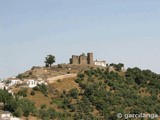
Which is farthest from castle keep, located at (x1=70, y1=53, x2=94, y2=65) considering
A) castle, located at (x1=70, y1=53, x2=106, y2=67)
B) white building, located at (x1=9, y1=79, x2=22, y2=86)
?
white building, located at (x1=9, y1=79, x2=22, y2=86)

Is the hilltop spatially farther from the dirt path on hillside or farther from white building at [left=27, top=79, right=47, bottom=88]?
white building at [left=27, top=79, right=47, bottom=88]

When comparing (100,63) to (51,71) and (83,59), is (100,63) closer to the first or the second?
(83,59)

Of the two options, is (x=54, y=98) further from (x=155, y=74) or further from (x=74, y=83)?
(x=155, y=74)

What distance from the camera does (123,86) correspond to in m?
90.6

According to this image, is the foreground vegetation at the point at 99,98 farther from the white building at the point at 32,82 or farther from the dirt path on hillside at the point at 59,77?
the white building at the point at 32,82

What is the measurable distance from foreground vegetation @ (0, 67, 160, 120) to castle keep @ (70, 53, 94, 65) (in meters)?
7.43

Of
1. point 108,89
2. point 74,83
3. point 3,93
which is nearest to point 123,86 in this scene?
point 108,89

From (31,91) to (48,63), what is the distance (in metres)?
24.0

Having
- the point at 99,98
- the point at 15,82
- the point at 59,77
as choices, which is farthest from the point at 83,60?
the point at 99,98

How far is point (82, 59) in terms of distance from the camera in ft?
339

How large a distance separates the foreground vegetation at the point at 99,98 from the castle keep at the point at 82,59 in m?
7.43

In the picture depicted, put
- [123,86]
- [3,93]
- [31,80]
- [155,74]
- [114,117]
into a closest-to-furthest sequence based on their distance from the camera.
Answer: [3,93] → [114,117] → [31,80] → [123,86] → [155,74]

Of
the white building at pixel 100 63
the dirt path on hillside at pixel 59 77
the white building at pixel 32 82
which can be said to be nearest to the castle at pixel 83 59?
the white building at pixel 100 63

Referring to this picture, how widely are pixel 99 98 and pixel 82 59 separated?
70.6 ft
